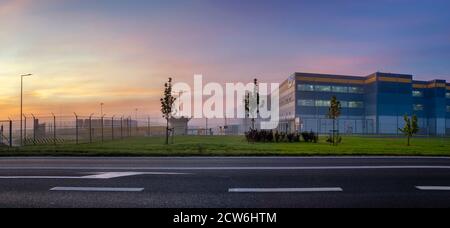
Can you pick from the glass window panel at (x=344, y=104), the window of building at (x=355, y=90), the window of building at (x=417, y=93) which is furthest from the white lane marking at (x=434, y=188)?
the window of building at (x=417, y=93)

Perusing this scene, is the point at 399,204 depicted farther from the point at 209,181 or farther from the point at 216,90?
the point at 216,90

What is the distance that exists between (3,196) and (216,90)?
36.6 meters

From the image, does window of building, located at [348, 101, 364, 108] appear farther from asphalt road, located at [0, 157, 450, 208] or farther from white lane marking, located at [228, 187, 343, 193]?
white lane marking, located at [228, 187, 343, 193]

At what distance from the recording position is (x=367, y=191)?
710 centimetres

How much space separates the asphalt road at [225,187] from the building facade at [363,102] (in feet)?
240

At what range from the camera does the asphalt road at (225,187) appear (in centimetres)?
615

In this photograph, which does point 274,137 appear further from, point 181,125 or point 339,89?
point 339,89

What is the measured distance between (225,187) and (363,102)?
89566mm

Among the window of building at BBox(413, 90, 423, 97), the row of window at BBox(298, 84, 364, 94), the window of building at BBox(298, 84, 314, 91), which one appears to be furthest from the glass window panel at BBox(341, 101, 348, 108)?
the window of building at BBox(413, 90, 423, 97)

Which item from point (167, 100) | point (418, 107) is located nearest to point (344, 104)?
point (418, 107)

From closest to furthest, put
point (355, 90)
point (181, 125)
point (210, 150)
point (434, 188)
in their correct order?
1. point (434, 188)
2. point (210, 150)
3. point (181, 125)
4. point (355, 90)

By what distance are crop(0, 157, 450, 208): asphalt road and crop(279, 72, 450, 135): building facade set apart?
7320 cm

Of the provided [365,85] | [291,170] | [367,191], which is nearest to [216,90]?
[291,170]

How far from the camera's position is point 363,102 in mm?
90312
